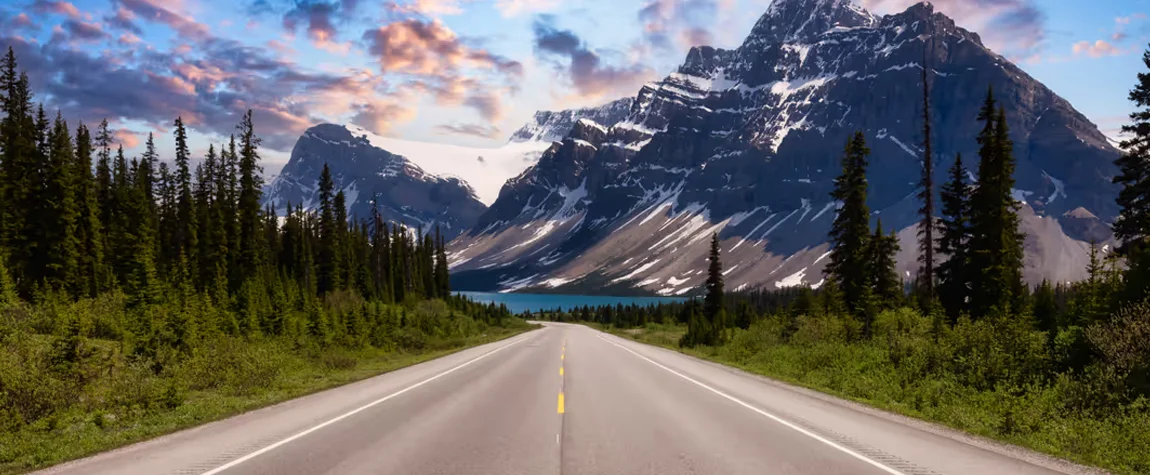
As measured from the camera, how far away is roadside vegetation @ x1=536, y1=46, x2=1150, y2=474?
1327cm

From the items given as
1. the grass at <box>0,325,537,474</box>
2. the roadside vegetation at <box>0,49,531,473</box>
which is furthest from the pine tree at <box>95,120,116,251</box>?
the grass at <box>0,325,537,474</box>

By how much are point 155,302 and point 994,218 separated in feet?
168

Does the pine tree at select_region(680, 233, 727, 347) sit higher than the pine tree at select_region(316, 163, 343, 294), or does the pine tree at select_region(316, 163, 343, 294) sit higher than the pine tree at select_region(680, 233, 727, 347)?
the pine tree at select_region(316, 163, 343, 294)

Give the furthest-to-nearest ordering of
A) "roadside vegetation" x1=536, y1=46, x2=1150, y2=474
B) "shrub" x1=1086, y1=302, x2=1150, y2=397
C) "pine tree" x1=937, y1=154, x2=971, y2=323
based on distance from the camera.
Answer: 1. "pine tree" x1=937, y1=154, x2=971, y2=323
2. "shrub" x1=1086, y1=302, x2=1150, y2=397
3. "roadside vegetation" x1=536, y1=46, x2=1150, y2=474

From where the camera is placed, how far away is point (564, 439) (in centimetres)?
1069

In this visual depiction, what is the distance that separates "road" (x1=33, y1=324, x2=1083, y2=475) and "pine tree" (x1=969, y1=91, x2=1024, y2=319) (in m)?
26.7

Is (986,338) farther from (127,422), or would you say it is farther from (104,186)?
(104,186)

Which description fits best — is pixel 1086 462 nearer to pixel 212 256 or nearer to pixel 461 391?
pixel 461 391

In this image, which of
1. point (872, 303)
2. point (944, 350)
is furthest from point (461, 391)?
point (872, 303)

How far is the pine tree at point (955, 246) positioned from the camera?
42312mm

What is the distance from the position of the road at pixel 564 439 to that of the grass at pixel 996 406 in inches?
38.1

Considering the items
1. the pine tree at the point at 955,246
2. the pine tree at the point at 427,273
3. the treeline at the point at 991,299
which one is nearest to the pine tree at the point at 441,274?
the pine tree at the point at 427,273

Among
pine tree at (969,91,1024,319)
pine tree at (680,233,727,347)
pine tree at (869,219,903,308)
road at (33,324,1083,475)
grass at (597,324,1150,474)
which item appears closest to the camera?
road at (33,324,1083,475)

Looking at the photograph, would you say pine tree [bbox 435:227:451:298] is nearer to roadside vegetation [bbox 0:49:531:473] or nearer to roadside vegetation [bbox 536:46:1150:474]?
roadside vegetation [bbox 0:49:531:473]
